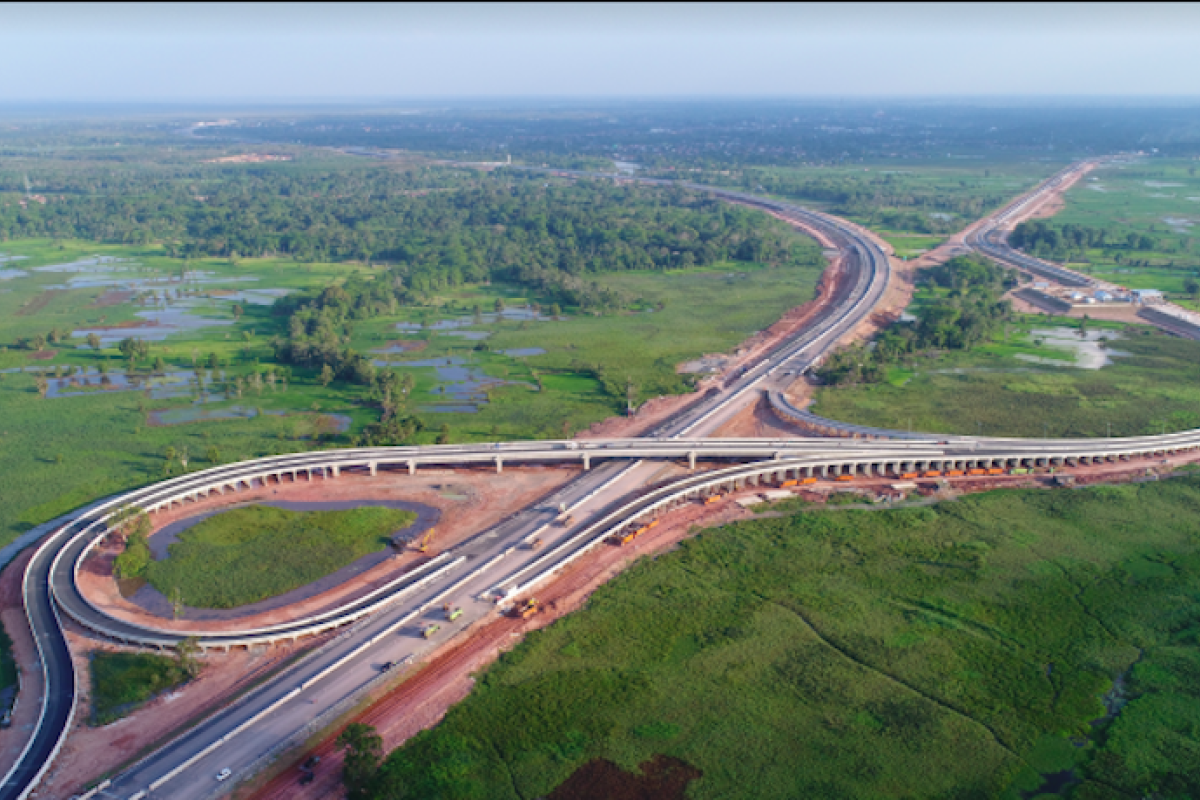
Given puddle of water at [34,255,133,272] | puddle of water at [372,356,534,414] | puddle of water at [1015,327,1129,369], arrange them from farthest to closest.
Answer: puddle of water at [34,255,133,272] < puddle of water at [1015,327,1129,369] < puddle of water at [372,356,534,414]

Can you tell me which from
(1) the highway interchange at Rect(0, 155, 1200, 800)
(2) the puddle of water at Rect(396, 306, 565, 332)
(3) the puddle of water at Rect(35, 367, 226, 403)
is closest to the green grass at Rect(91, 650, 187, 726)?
(1) the highway interchange at Rect(0, 155, 1200, 800)

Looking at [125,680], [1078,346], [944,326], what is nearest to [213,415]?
[125,680]

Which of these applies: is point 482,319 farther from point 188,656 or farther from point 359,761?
point 359,761

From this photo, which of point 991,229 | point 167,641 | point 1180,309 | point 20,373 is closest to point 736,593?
point 167,641

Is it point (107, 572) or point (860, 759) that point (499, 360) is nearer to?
point (107, 572)

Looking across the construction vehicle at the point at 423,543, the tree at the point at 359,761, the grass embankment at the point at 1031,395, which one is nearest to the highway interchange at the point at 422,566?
the construction vehicle at the point at 423,543

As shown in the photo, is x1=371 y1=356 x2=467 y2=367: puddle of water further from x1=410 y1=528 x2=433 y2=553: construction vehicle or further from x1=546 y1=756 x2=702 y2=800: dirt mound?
x1=546 y1=756 x2=702 y2=800: dirt mound
